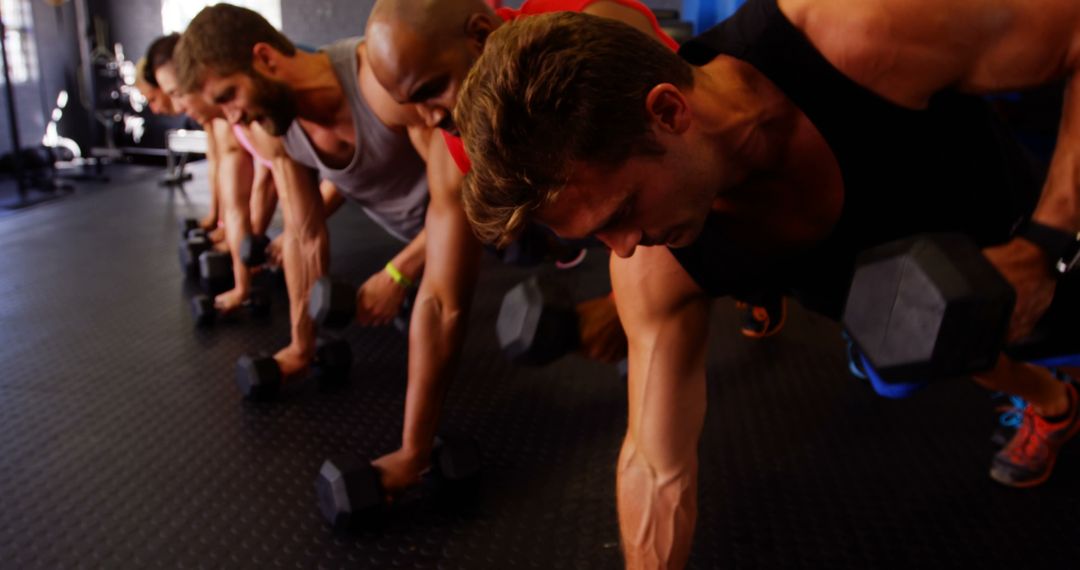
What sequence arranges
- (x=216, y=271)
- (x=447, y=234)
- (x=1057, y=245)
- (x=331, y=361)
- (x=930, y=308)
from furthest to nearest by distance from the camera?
(x=216, y=271), (x=331, y=361), (x=447, y=234), (x=1057, y=245), (x=930, y=308)

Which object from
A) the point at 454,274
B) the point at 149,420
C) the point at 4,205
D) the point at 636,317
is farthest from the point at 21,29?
the point at 636,317

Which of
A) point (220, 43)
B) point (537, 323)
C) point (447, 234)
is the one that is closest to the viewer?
point (537, 323)

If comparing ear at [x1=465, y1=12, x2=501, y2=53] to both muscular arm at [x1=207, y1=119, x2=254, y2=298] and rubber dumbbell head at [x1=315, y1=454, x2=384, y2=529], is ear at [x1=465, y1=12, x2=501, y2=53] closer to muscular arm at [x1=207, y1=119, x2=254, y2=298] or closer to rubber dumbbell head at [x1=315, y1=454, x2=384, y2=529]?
rubber dumbbell head at [x1=315, y1=454, x2=384, y2=529]

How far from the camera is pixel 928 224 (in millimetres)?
872

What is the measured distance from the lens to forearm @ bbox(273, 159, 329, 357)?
6.11 feet

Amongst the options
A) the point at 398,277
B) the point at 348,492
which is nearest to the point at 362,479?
the point at 348,492

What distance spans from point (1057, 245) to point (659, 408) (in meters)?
0.44

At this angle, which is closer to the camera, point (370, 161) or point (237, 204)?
point (370, 161)

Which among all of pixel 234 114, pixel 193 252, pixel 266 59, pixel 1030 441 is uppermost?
pixel 266 59

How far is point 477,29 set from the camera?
1.20m

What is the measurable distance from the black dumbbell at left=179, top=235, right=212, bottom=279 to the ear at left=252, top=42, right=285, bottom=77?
49.7 inches

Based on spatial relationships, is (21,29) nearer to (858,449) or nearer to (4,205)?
(4,205)

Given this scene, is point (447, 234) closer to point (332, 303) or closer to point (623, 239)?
point (332, 303)

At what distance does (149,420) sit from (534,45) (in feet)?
4.63
